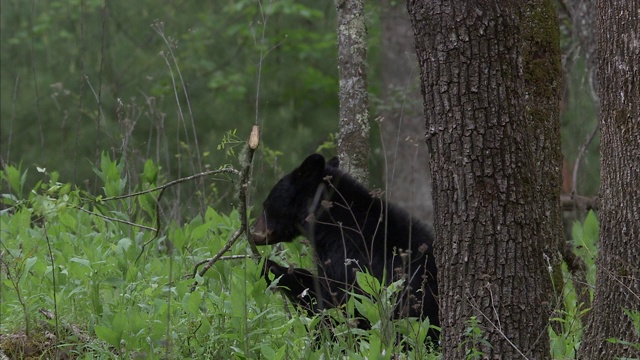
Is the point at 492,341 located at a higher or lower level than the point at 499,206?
lower

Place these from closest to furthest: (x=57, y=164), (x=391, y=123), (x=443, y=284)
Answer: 1. (x=443, y=284)
2. (x=391, y=123)
3. (x=57, y=164)

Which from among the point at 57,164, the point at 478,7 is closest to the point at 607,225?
the point at 478,7

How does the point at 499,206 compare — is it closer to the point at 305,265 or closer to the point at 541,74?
the point at 541,74

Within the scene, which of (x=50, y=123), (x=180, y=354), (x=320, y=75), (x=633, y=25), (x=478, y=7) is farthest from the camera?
(x=320, y=75)

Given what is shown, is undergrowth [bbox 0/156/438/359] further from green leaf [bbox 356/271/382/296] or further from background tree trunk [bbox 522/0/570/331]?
background tree trunk [bbox 522/0/570/331]

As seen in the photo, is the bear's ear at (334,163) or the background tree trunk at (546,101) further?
the bear's ear at (334,163)

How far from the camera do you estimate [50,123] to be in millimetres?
15500

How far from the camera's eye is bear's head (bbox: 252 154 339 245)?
588 cm

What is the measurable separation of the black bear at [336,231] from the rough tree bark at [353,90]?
18 centimetres

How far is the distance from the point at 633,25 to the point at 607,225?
0.82 meters

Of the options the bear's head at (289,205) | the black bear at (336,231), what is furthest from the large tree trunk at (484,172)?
the bear's head at (289,205)

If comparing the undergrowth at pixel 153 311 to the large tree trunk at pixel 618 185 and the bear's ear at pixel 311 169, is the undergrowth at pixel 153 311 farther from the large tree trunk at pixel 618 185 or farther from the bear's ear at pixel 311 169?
the large tree trunk at pixel 618 185

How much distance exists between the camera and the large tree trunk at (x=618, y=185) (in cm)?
366

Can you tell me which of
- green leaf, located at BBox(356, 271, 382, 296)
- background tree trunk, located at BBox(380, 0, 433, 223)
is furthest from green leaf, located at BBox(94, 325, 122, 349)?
background tree trunk, located at BBox(380, 0, 433, 223)
